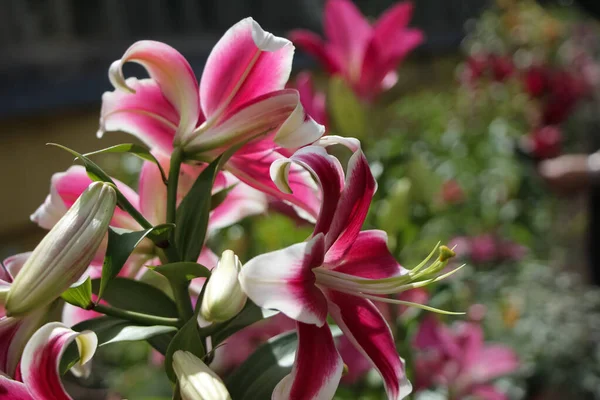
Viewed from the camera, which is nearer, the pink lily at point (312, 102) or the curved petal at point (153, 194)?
the curved petal at point (153, 194)

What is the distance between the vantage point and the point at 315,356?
0.32 meters

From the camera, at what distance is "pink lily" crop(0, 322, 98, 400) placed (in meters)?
0.30

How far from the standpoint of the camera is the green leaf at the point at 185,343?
32 centimetres

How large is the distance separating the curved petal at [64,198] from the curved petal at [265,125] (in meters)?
0.06

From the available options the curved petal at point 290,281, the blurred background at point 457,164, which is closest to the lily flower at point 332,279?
the curved petal at point 290,281

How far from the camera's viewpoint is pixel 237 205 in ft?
1.42

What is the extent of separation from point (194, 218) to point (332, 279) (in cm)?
7

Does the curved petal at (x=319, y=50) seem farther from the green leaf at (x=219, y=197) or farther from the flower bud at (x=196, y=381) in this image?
the flower bud at (x=196, y=381)

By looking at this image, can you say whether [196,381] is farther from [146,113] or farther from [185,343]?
[146,113]

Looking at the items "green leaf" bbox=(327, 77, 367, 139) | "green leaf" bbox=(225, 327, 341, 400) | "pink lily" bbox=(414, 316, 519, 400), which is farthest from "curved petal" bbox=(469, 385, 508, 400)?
"green leaf" bbox=(225, 327, 341, 400)

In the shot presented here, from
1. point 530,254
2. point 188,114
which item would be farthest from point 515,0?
point 188,114

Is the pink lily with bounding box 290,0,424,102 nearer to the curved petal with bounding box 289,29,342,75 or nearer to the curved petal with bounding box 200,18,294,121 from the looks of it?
the curved petal with bounding box 289,29,342,75

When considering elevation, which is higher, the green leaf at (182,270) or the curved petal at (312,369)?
the green leaf at (182,270)

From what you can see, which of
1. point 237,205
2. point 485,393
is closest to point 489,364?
point 485,393
